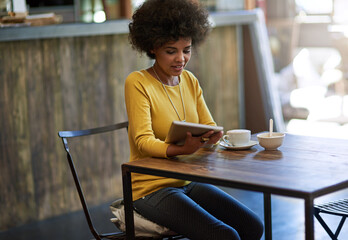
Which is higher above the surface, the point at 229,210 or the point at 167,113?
the point at 167,113

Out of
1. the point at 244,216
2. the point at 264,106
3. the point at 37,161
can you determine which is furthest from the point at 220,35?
the point at 244,216

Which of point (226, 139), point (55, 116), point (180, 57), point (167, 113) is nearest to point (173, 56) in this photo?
point (180, 57)

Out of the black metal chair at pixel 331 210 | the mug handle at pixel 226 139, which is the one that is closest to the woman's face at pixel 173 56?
the mug handle at pixel 226 139

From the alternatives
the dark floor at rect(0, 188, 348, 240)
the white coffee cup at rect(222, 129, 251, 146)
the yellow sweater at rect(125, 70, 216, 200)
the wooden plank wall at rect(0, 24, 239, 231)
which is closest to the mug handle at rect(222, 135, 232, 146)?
the white coffee cup at rect(222, 129, 251, 146)

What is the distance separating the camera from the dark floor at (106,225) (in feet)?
11.6

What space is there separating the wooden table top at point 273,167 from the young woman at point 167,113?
0.10 meters

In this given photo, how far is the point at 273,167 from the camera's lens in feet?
6.86

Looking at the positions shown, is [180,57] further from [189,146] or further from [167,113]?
[189,146]

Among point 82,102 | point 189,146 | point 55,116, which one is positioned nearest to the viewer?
point 189,146

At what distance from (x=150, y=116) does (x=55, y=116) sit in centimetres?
160

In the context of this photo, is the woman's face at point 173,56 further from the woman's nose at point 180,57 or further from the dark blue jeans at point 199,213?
the dark blue jeans at point 199,213

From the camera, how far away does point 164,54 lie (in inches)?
99.7

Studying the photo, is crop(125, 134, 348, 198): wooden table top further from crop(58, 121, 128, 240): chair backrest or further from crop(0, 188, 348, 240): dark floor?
crop(0, 188, 348, 240): dark floor

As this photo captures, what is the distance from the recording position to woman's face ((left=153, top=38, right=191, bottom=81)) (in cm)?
252
